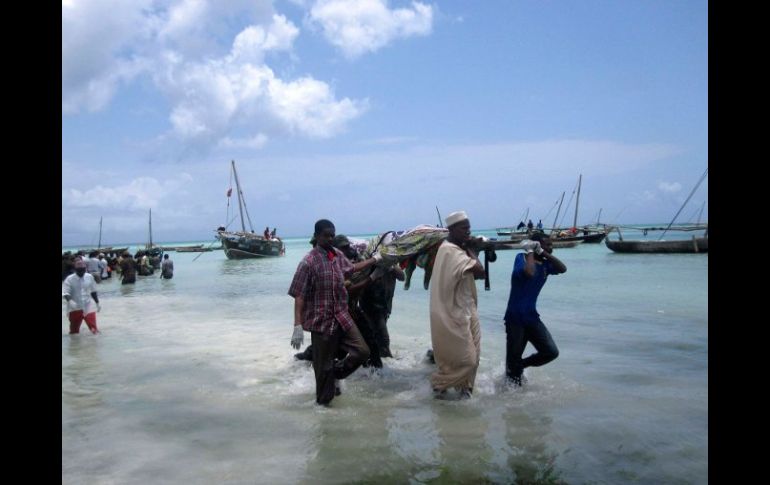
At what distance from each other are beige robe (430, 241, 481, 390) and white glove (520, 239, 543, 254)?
1.76 feet

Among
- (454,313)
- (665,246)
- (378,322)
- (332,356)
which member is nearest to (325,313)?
(332,356)

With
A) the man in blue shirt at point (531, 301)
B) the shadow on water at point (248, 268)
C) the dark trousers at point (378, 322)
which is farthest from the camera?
the shadow on water at point (248, 268)

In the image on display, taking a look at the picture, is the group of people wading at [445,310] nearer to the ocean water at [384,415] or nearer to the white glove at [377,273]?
the ocean water at [384,415]

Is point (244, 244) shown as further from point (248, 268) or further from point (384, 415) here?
point (384, 415)

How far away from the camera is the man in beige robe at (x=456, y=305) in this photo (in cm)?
567

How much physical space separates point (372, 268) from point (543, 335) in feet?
6.58

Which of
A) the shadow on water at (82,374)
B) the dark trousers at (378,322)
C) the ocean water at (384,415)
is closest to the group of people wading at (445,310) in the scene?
the ocean water at (384,415)

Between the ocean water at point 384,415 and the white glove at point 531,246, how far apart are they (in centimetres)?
151

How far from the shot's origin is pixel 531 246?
5832mm

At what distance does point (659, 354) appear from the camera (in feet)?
28.6
